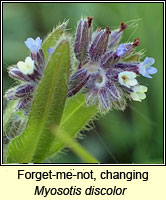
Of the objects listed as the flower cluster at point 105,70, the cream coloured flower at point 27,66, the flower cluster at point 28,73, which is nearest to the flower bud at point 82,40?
the flower cluster at point 105,70

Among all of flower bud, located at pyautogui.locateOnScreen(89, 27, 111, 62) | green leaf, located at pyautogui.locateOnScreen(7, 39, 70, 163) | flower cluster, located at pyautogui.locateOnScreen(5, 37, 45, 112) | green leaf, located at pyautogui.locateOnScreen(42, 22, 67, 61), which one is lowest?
green leaf, located at pyautogui.locateOnScreen(7, 39, 70, 163)


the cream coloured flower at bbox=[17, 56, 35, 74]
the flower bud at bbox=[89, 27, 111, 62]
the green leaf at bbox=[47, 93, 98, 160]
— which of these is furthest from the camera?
the green leaf at bbox=[47, 93, 98, 160]

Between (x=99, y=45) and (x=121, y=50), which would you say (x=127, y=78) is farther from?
(x=99, y=45)

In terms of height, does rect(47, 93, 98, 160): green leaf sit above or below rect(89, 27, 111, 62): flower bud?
below

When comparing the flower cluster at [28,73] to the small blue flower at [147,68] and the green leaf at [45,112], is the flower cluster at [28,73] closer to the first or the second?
the green leaf at [45,112]

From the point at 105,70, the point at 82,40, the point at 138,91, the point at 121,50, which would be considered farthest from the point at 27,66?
the point at 138,91

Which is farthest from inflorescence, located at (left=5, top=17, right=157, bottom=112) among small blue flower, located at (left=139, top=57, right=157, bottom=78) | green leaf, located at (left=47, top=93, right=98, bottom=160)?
green leaf, located at (left=47, top=93, right=98, bottom=160)

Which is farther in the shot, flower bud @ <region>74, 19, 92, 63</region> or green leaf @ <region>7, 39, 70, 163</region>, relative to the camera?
flower bud @ <region>74, 19, 92, 63</region>

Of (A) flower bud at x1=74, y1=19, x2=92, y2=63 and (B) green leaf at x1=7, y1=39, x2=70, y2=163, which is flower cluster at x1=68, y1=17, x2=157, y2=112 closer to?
(A) flower bud at x1=74, y1=19, x2=92, y2=63

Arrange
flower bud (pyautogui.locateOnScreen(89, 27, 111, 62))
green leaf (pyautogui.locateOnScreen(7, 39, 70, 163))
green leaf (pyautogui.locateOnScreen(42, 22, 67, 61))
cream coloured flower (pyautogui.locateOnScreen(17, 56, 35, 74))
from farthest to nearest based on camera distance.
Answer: green leaf (pyautogui.locateOnScreen(42, 22, 67, 61)) < flower bud (pyautogui.locateOnScreen(89, 27, 111, 62)) < cream coloured flower (pyautogui.locateOnScreen(17, 56, 35, 74)) < green leaf (pyautogui.locateOnScreen(7, 39, 70, 163))
